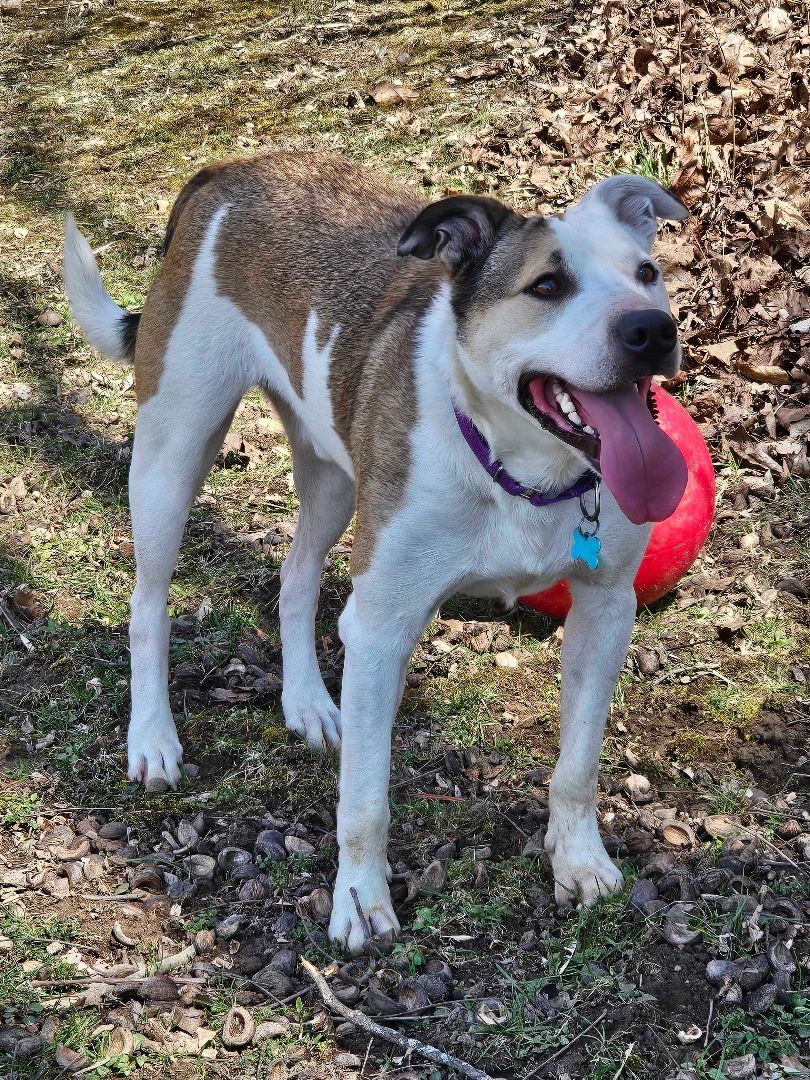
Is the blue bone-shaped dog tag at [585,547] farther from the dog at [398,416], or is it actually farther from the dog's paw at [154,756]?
the dog's paw at [154,756]

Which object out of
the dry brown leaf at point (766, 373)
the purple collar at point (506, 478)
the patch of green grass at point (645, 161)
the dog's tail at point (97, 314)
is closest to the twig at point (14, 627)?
the dog's tail at point (97, 314)

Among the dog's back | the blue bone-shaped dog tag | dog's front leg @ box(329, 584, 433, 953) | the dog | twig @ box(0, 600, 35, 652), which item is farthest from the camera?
twig @ box(0, 600, 35, 652)

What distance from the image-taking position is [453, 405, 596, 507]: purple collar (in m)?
3.22

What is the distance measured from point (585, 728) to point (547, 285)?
4.46 feet

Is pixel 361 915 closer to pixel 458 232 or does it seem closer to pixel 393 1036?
pixel 393 1036

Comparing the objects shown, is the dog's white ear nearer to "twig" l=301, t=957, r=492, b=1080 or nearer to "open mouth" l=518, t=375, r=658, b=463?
"open mouth" l=518, t=375, r=658, b=463

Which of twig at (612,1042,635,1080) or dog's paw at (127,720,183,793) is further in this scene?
dog's paw at (127,720,183,793)

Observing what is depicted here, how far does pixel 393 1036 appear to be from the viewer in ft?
10.3

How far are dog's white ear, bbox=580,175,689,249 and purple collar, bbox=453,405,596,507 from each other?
80 cm

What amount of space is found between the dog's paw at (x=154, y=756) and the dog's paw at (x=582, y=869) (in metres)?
1.51

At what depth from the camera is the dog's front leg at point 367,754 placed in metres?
3.45

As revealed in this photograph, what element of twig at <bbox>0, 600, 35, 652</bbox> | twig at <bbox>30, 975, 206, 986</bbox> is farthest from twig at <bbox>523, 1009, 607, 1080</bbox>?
twig at <bbox>0, 600, 35, 652</bbox>

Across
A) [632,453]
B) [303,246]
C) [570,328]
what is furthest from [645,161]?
[632,453]

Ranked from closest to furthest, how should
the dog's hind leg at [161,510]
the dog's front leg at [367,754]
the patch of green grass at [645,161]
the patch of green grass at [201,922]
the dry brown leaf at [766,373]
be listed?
1. the dog's front leg at [367,754]
2. the patch of green grass at [201,922]
3. the dog's hind leg at [161,510]
4. the dry brown leaf at [766,373]
5. the patch of green grass at [645,161]
